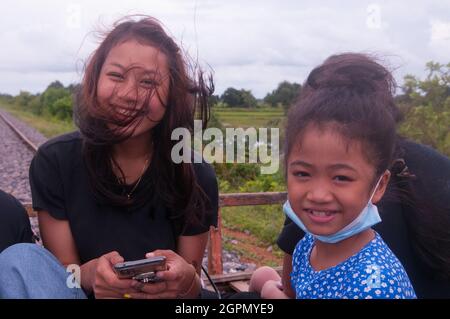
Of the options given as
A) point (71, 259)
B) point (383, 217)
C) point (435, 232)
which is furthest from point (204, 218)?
point (435, 232)

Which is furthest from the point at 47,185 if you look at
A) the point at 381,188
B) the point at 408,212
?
the point at 408,212

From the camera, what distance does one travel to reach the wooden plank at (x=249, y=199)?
3.89 meters

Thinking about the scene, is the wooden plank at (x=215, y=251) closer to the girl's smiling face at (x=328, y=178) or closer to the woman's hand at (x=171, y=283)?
the woman's hand at (x=171, y=283)

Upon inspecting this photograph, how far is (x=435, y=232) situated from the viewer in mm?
1951

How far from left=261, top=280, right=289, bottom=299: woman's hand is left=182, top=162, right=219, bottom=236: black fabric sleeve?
14.5 inches

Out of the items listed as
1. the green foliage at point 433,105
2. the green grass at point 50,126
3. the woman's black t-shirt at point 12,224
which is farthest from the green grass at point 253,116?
the green grass at point 50,126

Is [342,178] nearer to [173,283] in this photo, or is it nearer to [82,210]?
[173,283]

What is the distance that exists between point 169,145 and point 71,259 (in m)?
0.62

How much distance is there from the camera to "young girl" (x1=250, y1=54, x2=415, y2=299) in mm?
1708

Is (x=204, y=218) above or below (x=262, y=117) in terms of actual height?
below

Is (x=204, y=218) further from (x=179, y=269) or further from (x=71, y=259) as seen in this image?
(x=71, y=259)

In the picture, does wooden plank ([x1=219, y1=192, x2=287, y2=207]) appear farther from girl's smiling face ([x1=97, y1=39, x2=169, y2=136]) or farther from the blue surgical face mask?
the blue surgical face mask

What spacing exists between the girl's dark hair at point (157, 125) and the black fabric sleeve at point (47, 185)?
0.44 feet
